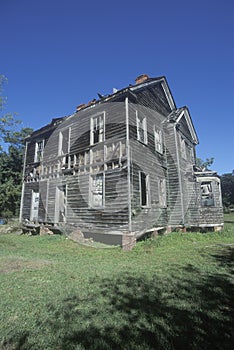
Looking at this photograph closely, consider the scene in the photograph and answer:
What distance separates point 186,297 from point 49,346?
265 centimetres

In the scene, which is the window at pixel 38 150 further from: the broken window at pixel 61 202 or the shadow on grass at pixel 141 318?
the shadow on grass at pixel 141 318

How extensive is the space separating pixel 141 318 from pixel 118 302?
0.68 meters

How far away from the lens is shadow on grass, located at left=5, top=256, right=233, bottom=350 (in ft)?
8.21

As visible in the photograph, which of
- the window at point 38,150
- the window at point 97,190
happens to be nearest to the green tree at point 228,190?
the window at point 97,190

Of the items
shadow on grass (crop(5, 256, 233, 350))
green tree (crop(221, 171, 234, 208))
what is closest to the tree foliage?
shadow on grass (crop(5, 256, 233, 350))

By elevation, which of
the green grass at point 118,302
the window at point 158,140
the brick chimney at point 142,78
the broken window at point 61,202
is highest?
the brick chimney at point 142,78

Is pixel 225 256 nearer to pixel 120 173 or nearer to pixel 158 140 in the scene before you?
pixel 120 173

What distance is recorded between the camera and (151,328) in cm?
278

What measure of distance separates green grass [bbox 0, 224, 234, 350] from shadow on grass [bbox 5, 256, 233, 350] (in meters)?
0.01

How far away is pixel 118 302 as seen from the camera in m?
→ 3.60

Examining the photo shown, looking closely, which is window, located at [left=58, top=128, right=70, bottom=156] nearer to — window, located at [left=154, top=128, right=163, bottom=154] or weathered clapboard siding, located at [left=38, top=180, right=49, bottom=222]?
weathered clapboard siding, located at [left=38, top=180, right=49, bottom=222]

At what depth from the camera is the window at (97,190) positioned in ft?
34.3

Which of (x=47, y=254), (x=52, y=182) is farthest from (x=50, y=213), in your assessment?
(x=47, y=254)

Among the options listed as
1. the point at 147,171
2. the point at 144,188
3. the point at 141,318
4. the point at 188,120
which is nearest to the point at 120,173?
the point at 147,171
